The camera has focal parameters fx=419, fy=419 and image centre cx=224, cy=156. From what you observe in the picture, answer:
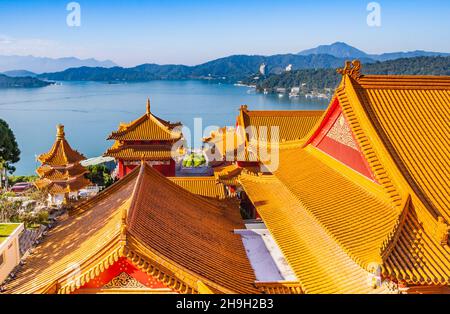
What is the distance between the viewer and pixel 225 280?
28.9 ft

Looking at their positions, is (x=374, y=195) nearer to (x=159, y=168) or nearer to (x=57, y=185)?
(x=159, y=168)

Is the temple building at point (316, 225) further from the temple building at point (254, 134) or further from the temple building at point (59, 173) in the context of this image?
the temple building at point (59, 173)

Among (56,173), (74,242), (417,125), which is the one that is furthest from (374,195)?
(56,173)

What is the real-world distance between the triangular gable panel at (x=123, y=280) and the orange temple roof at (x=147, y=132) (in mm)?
19416

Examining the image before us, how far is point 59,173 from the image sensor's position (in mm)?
25625

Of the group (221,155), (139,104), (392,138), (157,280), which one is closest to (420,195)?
(392,138)

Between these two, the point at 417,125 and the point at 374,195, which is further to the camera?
the point at 417,125

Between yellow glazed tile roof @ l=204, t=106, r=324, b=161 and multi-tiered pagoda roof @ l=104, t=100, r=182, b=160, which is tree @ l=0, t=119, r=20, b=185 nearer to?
multi-tiered pagoda roof @ l=104, t=100, r=182, b=160

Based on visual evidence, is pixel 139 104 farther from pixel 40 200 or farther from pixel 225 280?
pixel 225 280

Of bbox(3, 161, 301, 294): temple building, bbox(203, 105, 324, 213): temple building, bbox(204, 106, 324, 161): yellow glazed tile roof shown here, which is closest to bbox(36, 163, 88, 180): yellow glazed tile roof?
bbox(203, 105, 324, 213): temple building

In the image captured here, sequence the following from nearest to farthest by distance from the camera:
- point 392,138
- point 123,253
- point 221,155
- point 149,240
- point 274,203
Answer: point 123,253 → point 149,240 → point 392,138 → point 274,203 → point 221,155

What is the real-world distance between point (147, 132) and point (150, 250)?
20208 millimetres

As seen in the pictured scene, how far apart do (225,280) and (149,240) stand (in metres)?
1.80

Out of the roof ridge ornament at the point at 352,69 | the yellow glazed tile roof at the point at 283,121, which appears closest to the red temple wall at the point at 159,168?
the yellow glazed tile roof at the point at 283,121
